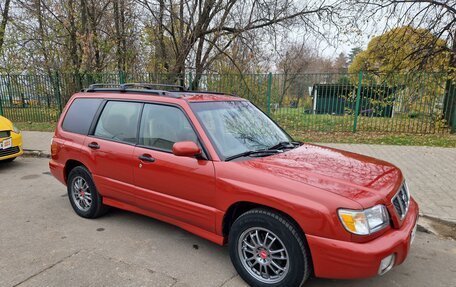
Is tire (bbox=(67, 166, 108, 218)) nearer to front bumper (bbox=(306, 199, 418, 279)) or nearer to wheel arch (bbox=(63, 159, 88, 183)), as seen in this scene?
wheel arch (bbox=(63, 159, 88, 183))

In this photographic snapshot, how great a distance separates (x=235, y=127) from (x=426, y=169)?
5.08m

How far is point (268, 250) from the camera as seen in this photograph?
2795 millimetres

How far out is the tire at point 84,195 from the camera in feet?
14.2

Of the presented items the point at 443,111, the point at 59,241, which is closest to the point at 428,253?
the point at 59,241

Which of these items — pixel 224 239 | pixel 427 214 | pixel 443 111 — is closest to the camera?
pixel 224 239

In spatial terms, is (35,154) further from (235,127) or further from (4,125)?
(235,127)

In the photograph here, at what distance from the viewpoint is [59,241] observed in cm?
375

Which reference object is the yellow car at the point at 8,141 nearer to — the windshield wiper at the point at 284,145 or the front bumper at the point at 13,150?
the front bumper at the point at 13,150

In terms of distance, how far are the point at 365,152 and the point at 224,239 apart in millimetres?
6190

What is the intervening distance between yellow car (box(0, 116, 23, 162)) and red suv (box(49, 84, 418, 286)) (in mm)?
3311

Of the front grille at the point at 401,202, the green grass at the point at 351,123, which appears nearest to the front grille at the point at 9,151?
the front grille at the point at 401,202

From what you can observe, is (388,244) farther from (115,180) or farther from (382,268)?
(115,180)

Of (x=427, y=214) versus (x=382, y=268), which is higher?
(x=382, y=268)

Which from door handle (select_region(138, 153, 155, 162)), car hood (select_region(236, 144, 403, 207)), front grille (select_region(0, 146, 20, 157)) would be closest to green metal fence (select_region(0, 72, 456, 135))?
front grille (select_region(0, 146, 20, 157))
